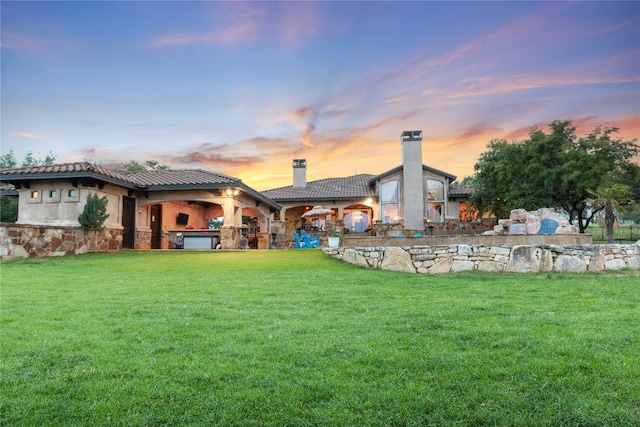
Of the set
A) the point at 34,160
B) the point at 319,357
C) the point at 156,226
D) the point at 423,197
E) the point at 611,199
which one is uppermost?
the point at 34,160

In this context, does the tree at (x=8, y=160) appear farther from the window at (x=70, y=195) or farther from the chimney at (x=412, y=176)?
the chimney at (x=412, y=176)

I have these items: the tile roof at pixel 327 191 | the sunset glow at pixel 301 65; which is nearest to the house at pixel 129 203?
the sunset glow at pixel 301 65

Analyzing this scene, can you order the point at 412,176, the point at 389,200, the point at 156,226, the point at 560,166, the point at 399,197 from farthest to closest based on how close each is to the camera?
the point at 389,200 → the point at 399,197 → the point at 412,176 → the point at 156,226 → the point at 560,166

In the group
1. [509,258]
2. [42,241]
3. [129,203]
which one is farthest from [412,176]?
[42,241]

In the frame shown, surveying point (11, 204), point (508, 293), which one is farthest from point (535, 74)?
point (11, 204)

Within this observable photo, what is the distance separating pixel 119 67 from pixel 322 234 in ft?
41.7

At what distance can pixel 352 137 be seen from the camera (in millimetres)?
21016

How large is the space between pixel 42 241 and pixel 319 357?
1209cm

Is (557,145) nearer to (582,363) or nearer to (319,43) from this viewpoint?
(319,43)

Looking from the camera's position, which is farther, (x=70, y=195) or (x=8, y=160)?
(x=8, y=160)

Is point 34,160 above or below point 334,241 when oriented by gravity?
above

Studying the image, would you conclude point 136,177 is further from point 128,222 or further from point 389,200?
point 389,200

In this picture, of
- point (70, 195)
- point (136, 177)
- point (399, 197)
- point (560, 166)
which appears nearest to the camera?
point (70, 195)

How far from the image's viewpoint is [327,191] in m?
25.2
